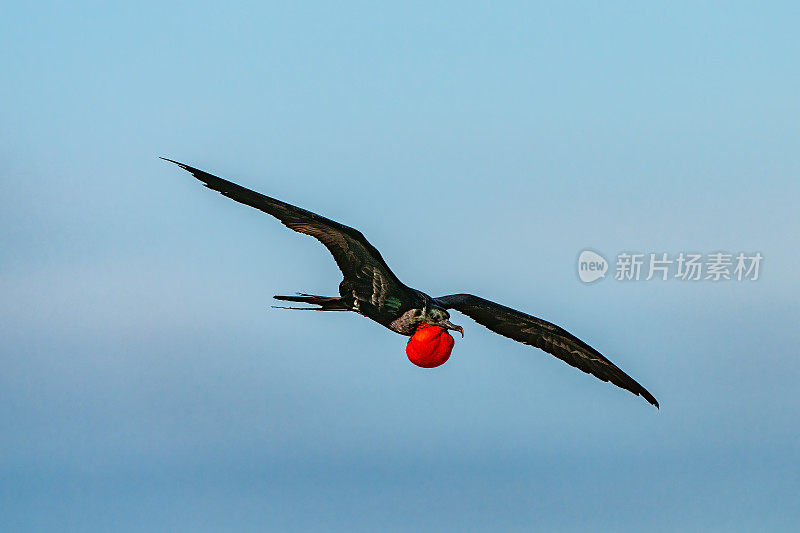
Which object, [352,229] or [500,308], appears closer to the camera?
[352,229]

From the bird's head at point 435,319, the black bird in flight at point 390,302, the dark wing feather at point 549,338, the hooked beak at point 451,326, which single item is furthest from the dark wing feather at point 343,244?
the dark wing feather at point 549,338

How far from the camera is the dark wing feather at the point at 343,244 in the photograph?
14688 millimetres

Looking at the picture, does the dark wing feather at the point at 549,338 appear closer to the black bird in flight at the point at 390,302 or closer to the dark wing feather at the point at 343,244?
the black bird in flight at the point at 390,302

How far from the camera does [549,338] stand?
738 inches

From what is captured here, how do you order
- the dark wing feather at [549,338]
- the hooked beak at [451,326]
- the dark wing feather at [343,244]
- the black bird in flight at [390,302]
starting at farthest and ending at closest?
→ the dark wing feather at [549,338] < the hooked beak at [451,326] < the black bird in flight at [390,302] < the dark wing feather at [343,244]

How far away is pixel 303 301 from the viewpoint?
54.3 feet

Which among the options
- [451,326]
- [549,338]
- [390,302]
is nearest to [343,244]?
[390,302]

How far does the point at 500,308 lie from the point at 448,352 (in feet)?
6.19

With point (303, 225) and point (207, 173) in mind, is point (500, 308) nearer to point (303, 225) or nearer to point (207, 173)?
point (303, 225)

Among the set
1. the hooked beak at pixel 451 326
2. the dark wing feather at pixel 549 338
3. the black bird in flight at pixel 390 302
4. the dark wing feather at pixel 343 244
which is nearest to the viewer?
the dark wing feather at pixel 343 244

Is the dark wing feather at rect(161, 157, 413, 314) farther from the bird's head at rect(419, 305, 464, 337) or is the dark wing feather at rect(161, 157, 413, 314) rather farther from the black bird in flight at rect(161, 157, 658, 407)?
the bird's head at rect(419, 305, 464, 337)

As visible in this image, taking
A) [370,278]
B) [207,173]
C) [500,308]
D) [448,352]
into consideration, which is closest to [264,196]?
[207,173]

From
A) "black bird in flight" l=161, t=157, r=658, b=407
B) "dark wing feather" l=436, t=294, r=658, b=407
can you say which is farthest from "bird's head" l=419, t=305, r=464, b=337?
"dark wing feather" l=436, t=294, r=658, b=407

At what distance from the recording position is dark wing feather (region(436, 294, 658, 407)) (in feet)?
59.2
